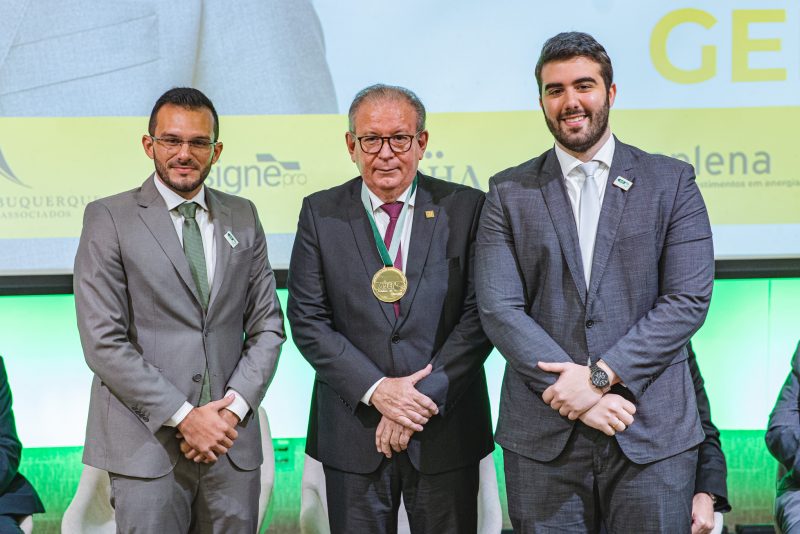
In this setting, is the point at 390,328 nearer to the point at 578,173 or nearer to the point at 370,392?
the point at 370,392

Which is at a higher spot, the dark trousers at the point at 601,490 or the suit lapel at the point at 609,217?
the suit lapel at the point at 609,217

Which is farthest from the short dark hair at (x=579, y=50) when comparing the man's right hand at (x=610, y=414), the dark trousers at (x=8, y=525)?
the dark trousers at (x=8, y=525)

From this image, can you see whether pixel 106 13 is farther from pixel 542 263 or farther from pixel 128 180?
pixel 542 263

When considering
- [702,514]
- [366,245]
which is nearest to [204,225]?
[366,245]

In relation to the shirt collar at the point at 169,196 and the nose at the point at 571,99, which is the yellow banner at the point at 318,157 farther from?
the nose at the point at 571,99

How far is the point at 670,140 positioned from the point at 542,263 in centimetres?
164

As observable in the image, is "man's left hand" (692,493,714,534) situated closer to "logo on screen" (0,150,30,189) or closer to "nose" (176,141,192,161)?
"nose" (176,141,192,161)

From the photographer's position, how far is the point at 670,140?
3.87 m

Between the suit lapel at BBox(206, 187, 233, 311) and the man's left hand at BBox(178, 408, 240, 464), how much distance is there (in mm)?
321

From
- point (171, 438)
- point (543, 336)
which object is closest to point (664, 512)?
point (543, 336)

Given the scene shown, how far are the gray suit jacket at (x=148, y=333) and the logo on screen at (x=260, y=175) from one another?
1.10 meters

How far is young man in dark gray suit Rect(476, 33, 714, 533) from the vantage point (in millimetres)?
2404

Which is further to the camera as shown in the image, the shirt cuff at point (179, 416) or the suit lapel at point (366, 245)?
the suit lapel at point (366, 245)

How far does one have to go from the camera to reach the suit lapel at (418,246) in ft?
9.05
